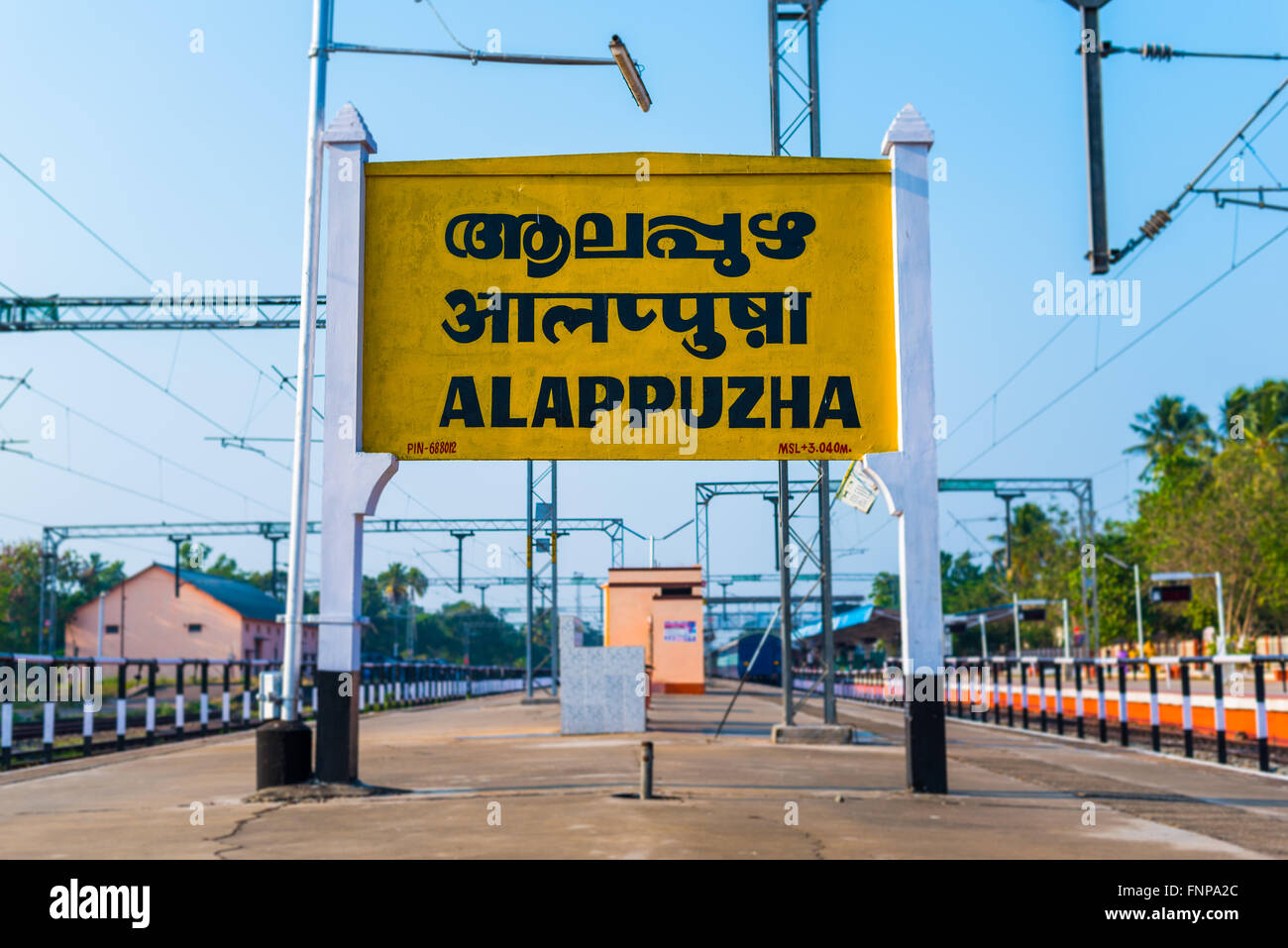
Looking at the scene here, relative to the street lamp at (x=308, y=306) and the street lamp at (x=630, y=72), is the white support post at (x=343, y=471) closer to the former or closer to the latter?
the street lamp at (x=308, y=306)

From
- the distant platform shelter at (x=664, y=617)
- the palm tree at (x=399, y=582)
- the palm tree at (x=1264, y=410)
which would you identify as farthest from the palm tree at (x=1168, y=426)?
the palm tree at (x=399, y=582)

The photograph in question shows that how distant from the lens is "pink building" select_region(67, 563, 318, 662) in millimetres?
82250

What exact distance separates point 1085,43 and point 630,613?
33.7 m

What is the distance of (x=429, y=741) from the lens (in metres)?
18.9

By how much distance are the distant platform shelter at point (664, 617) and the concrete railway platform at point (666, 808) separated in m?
24.2

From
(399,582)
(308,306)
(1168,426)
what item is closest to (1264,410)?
(1168,426)

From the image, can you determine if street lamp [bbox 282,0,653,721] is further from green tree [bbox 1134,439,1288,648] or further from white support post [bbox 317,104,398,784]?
green tree [bbox 1134,439,1288,648]

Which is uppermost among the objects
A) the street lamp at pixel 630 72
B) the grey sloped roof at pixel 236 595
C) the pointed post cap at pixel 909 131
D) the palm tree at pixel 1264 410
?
the palm tree at pixel 1264 410

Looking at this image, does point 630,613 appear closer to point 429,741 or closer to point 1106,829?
point 429,741

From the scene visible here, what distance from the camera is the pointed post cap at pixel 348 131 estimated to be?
38.0 feet

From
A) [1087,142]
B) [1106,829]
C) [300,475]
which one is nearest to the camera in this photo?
[1106,829]

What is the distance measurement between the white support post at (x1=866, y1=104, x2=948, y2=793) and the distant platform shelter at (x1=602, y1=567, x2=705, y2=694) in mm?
29520
